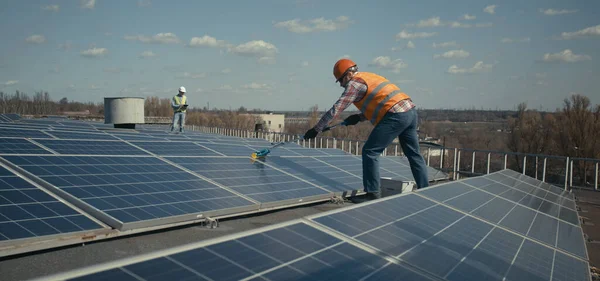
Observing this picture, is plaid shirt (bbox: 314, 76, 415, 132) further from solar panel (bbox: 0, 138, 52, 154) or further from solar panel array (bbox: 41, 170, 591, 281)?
solar panel (bbox: 0, 138, 52, 154)

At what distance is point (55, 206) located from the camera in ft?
14.2

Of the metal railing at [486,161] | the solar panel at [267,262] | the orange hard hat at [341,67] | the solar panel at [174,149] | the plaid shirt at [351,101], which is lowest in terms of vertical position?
the metal railing at [486,161]

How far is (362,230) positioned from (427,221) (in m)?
1.00

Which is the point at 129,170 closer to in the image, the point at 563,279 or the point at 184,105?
the point at 563,279

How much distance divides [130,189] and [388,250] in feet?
11.2

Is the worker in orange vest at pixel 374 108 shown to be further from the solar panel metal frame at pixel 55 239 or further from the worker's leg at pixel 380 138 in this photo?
the solar panel metal frame at pixel 55 239

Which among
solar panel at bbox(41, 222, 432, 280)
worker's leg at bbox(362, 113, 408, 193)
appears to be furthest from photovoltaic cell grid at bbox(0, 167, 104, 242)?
worker's leg at bbox(362, 113, 408, 193)

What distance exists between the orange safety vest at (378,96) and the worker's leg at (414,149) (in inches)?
16.0

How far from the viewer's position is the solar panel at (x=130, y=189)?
182 inches

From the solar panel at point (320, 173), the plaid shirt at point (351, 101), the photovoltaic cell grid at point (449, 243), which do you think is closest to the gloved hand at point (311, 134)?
the plaid shirt at point (351, 101)

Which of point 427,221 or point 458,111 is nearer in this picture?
point 427,221

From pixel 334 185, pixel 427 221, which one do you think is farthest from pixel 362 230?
pixel 334 185

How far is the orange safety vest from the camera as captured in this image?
6141mm

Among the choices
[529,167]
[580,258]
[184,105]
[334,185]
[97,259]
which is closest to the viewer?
[97,259]
